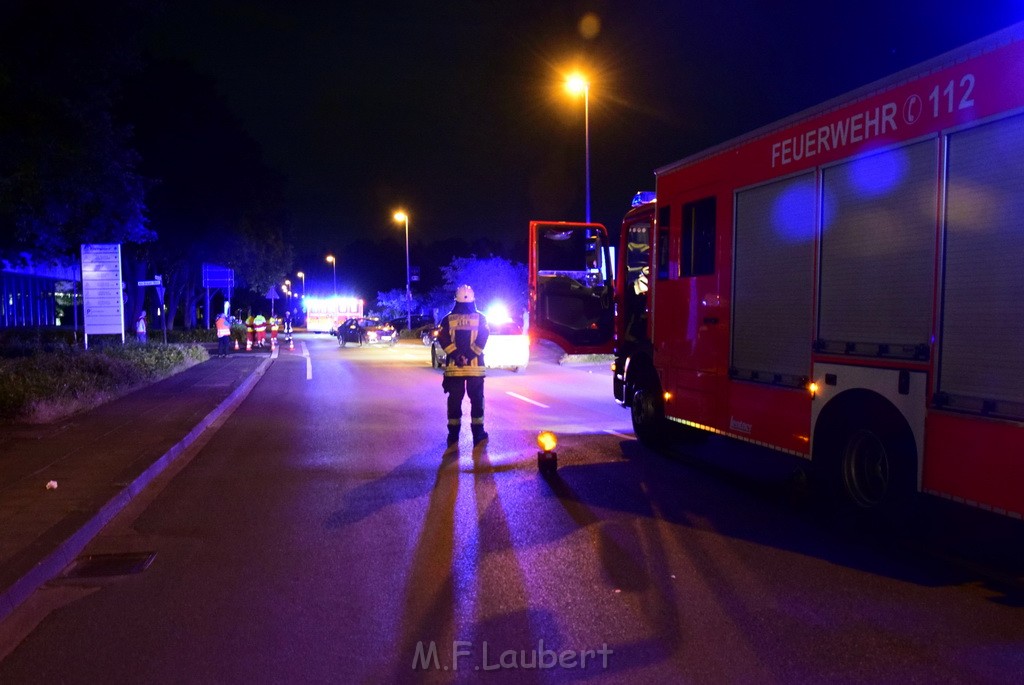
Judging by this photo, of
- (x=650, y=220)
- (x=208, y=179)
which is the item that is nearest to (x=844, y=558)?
(x=650, y=220)

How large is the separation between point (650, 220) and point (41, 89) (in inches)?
382

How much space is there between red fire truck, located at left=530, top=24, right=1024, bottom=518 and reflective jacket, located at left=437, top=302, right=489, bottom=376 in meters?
2.37

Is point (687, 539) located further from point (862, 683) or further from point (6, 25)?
point (6, 25)

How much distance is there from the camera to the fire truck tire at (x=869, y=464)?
6273mm

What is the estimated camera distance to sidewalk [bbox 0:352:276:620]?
5910 millimetres

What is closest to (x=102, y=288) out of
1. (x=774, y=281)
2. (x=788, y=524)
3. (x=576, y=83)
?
(x=576, y=83)

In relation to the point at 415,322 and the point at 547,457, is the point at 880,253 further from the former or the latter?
the point at 415,322

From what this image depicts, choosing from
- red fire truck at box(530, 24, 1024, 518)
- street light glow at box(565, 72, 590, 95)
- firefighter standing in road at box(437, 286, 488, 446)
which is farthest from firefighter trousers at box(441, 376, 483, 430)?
street light glow at box(565, 72, 590, 95)

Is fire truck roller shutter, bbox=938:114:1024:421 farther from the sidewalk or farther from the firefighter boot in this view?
the firefighter boot

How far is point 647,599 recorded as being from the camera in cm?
522

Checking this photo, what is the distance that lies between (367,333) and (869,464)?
3913 centimetres

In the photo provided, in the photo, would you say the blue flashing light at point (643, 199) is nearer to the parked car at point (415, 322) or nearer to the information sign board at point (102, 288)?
the information sign board at point (102, 288)

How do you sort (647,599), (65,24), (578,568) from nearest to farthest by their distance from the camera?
(647,599)
(578,568)
(65,24)

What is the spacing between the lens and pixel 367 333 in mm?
44375
